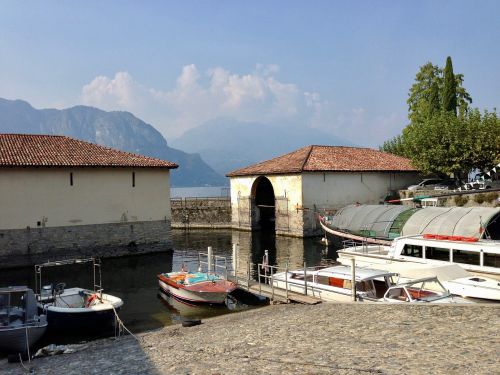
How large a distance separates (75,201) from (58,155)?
3.45m

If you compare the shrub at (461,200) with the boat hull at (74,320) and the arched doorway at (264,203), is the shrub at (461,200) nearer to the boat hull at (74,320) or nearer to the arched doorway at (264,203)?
the arched doorway at (264,203)

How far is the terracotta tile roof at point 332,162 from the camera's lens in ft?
136

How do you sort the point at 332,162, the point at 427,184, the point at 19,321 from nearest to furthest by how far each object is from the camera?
the point at 19,321 → the point at 332,162 → the point at 427,184

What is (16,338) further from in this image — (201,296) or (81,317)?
(201,296)

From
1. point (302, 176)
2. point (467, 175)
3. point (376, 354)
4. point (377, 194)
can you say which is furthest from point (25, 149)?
point (467, 175)

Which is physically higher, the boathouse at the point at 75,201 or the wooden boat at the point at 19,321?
the boathouse at the point at 75,201

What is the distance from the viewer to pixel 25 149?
99.6 feet

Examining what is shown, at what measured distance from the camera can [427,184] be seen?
152 feet

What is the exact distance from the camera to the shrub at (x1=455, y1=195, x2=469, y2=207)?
36.1 metres

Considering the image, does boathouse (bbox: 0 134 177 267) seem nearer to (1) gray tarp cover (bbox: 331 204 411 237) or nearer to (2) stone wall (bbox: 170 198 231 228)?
(1) gray tarp cover (bbox: 331 204 411 237)

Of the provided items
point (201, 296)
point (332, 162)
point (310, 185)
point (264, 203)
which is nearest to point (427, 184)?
point (332, 162)

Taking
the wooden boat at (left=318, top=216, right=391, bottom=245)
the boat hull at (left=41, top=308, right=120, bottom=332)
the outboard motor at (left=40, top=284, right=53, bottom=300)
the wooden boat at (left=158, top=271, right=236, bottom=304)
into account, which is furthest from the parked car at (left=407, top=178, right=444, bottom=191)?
the outboard motor at (left=40, top=284, right=53, bottom=300)

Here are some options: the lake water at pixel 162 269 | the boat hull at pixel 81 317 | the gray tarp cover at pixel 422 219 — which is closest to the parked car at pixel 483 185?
the gray tarp cover at pixel 422 219

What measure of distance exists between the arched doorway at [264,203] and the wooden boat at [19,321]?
31.4 m
